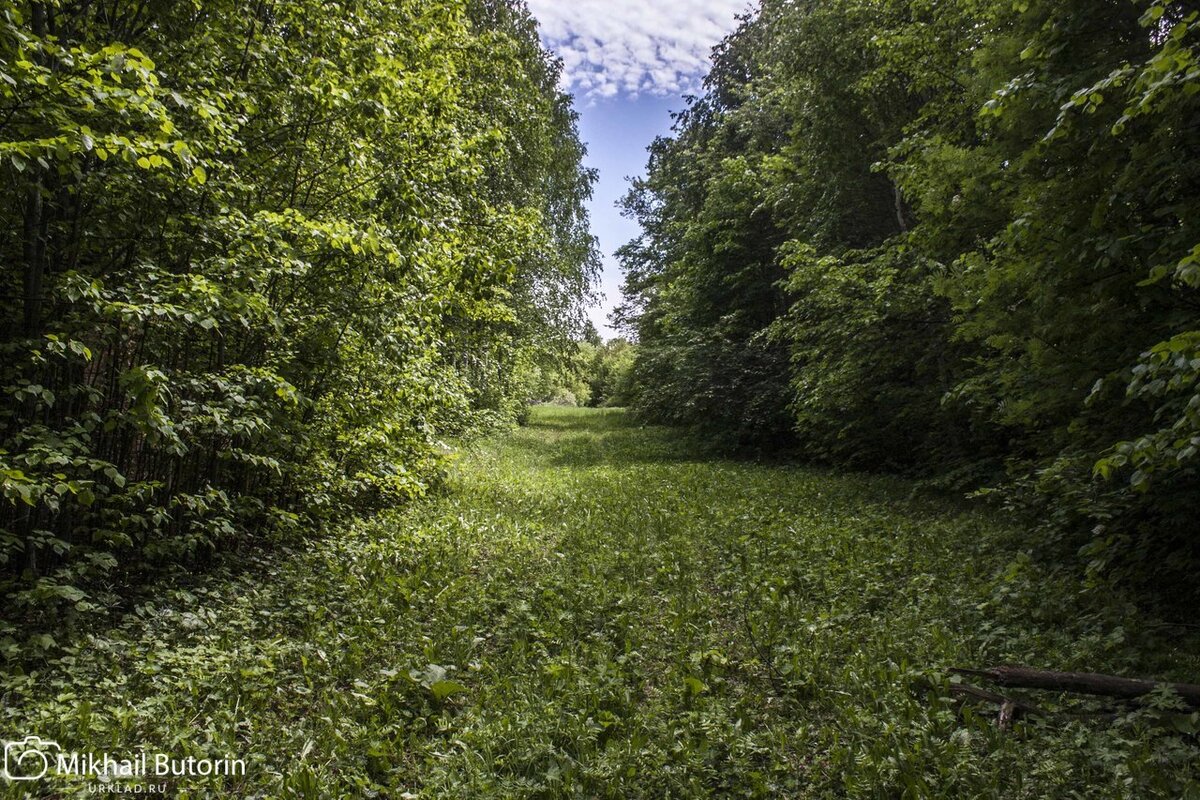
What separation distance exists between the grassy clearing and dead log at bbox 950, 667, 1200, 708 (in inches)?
7.2

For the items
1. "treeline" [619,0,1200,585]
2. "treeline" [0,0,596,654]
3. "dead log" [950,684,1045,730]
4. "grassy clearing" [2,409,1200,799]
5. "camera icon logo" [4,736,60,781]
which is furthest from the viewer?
"treeline" [619,0,1200,585]

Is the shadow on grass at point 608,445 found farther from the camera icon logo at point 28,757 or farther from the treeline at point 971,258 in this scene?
the camera icon logo at point 28,757

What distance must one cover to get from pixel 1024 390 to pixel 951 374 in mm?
4424

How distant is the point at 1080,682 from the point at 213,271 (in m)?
6.77

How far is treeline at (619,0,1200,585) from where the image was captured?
14.5 ft

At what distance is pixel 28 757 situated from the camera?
3.17m

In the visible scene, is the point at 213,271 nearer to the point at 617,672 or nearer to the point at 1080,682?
the point at 617,672

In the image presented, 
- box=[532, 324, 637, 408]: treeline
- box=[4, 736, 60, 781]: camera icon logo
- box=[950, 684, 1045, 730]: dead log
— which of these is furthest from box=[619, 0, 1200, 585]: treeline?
box=[532, 324, 637, 408]: treeline

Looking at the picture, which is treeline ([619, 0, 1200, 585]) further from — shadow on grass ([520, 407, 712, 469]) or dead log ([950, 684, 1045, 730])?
dead log ([950, 684, 1045, 730])

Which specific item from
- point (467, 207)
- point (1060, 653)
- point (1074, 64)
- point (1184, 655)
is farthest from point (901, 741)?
point (467, 207)

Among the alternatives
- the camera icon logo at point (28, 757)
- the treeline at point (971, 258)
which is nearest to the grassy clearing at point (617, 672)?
the camera icon logo at point (28, 757)

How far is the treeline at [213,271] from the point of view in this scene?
4.00 m

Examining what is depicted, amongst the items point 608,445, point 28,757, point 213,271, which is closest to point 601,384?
point 608,445

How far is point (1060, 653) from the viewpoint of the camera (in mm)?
4285
